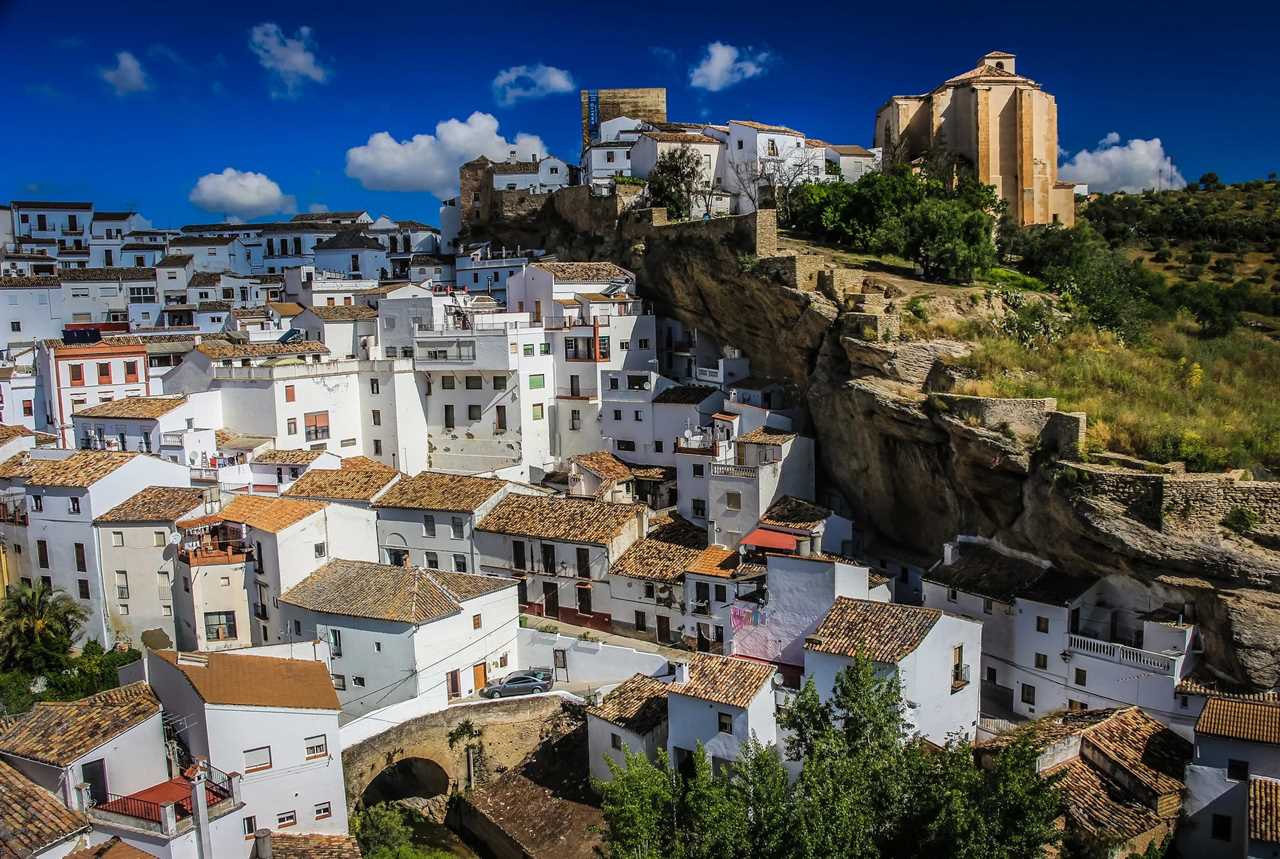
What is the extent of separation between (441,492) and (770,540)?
11.4 metres

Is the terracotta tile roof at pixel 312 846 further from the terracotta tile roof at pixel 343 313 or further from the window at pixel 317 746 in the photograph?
the terracotta tile roof at pixel 343 313

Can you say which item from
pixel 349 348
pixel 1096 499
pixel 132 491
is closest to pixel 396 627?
pixel 132 491

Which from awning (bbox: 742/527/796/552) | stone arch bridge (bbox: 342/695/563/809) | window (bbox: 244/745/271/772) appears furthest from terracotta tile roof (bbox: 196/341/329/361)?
window (bbox: 244/745/271/772)

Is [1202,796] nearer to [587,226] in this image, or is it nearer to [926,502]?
[926,502]

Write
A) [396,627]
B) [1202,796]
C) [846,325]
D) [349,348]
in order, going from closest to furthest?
[1202,796] → [396,627] → [846,325] → [349,348]

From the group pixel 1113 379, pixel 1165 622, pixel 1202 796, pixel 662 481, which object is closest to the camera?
pixel 1202 796

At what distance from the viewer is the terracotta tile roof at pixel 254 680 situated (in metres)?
21.8

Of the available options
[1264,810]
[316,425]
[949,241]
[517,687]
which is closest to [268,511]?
[316,425]

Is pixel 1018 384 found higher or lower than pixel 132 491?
higher

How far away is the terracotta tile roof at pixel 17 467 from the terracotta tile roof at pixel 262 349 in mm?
7432

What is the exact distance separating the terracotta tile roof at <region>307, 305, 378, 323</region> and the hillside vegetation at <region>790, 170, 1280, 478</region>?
64.0ft

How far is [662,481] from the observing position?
36.1 m

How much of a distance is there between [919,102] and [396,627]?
37468mm

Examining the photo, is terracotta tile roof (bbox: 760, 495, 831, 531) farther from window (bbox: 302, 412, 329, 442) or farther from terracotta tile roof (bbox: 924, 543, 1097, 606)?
window (bbox: 302, 412, 329, 442)
